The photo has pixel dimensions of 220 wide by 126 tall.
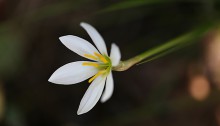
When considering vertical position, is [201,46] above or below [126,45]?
below

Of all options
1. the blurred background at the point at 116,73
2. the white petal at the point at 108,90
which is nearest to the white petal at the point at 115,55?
the white petal at the point at 108,90

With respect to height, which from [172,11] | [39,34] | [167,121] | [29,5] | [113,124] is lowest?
[167,121]

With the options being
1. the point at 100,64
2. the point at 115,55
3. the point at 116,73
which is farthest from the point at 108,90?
the point at 116,73

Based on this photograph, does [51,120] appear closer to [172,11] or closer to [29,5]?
[29,5]

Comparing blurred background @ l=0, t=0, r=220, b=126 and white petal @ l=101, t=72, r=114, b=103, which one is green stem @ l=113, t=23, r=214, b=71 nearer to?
white petal @ l=101, t=72, r=114, b=103

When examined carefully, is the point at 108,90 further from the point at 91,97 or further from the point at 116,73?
the point at 116,73

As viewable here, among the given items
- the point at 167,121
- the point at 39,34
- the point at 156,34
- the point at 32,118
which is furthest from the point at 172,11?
the point at 32,118
